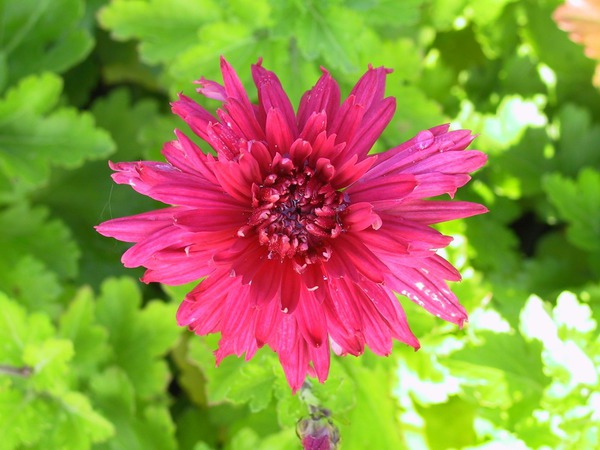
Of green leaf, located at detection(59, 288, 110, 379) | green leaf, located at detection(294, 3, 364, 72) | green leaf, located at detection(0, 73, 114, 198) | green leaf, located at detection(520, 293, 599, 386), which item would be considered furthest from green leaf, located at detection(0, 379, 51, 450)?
green leaf, located at detection(520, 293, 599, 386)

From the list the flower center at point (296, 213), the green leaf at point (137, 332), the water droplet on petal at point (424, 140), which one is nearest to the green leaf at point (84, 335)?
the green leaf at point (137, 332)

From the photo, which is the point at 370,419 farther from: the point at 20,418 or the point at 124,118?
the point at 124,118

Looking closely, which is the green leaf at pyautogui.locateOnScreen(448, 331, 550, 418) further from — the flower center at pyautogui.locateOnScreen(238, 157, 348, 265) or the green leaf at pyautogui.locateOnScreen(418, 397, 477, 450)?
the flower center at pyautogui.locateOnScreen(238, 157, 348, 265)

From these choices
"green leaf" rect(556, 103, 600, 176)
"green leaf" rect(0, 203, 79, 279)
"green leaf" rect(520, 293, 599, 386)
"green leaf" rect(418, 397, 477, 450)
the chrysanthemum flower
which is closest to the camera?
the chrysanthemum flower

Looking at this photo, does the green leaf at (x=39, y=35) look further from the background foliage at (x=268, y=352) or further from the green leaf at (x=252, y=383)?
the green leaf at (x=252, y=383)

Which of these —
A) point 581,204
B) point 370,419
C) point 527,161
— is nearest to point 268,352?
point 370,419

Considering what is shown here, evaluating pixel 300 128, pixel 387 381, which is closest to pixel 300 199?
pixel 300 128

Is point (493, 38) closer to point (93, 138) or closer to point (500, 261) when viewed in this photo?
point (500, 261)
